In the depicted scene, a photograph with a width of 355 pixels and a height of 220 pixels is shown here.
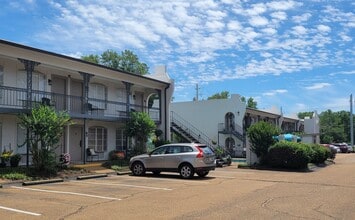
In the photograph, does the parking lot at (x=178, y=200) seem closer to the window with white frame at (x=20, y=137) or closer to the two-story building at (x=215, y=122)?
the window with white frame at (x=20, y=137)

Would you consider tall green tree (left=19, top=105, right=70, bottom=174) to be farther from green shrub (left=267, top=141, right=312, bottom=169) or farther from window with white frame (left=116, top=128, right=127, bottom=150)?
green shrub (left=267, top=141, right=312, bottom=169)

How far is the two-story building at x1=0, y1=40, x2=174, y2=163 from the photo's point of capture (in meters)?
20.9

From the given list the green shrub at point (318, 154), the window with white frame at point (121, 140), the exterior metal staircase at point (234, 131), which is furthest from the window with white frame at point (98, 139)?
the exterior metal staircase at point (234, 131)

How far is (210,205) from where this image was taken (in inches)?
445

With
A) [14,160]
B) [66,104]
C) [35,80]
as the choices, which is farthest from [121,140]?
[14,160]

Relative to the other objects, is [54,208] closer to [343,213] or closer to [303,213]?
[303,213]

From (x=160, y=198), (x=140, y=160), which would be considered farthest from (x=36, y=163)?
(x=160, y=198)

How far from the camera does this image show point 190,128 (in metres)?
45.2

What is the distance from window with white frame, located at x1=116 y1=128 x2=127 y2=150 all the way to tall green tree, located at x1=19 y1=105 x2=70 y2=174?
10370mm

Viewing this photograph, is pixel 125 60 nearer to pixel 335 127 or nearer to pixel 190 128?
pixel 190 128

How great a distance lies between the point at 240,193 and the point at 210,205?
9.48ft

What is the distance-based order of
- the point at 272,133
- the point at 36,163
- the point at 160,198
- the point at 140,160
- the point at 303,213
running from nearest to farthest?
the point at 303,213
the point at 160,198
the point at 36,163
the point at 140,160
the point at 272,133

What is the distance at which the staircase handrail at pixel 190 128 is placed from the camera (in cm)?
4337

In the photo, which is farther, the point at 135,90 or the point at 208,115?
the point at 208,115
